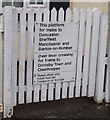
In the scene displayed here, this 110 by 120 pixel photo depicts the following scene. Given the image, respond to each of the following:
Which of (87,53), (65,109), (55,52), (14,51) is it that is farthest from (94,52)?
(14,51)

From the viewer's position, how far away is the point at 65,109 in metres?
4.39

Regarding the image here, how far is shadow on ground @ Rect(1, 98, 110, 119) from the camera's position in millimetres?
4145

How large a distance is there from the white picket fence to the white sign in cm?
8

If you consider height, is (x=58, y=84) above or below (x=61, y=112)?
above

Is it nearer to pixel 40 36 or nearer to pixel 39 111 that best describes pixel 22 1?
pixel 40 36

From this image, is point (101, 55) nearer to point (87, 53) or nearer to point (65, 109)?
point (87, 53)

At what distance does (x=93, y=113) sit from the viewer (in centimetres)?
425

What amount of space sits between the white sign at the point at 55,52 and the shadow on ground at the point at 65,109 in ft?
1.54

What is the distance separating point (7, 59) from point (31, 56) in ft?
1.35

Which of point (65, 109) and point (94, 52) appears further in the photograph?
point (94, 52)

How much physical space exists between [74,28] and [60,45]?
37 cm

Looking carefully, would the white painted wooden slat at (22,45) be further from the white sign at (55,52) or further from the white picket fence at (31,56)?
the white sign at (55,52)

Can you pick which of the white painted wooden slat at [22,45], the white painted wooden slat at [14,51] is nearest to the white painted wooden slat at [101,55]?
the white painted wooden slat at [22,45]

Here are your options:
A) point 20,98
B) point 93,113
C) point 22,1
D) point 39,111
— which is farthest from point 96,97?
point 22,1
